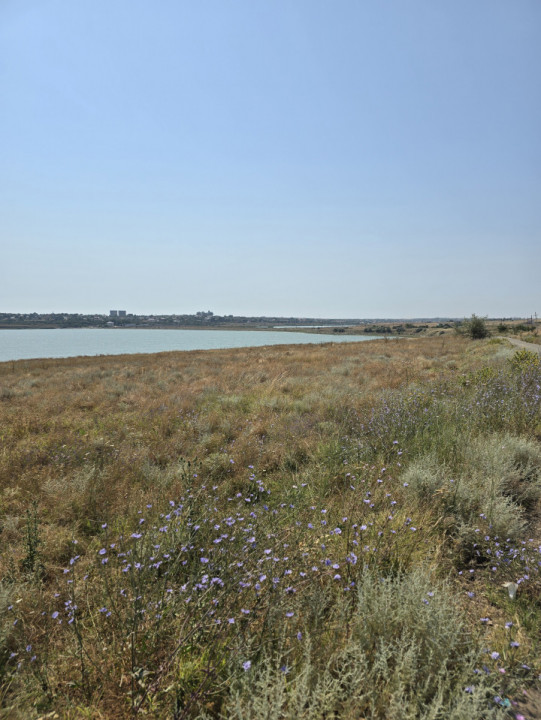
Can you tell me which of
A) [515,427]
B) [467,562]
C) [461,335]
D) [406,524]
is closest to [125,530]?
[406,524]

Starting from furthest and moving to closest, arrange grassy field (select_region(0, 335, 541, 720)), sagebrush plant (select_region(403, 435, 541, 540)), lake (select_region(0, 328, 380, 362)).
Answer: lake (select_region(0, 328, 380, 362))
sagebrush plant (select_region(403, 435, 541, 540))
grassy field (select_region(0, 335, 541, 720))

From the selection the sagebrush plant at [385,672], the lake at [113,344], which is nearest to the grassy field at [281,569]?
the sagebrush plant at [385,672]

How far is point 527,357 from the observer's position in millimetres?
9336

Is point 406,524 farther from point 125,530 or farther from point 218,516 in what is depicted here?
point 125,530

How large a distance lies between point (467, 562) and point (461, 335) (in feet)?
166

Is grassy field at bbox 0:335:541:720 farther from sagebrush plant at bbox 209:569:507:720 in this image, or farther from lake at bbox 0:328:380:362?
lake at bbox 0:328:380:362

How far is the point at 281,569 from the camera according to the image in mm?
2531

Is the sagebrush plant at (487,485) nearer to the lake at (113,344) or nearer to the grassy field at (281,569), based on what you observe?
the grassy field at (281,569)

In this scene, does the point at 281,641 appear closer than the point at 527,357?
Yes

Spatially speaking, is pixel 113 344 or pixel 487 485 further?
pixel 113 344

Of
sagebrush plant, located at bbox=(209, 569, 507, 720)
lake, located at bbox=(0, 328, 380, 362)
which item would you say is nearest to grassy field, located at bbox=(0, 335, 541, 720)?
sagebrush plant, located at bbox=(209, 569, 507, 720)

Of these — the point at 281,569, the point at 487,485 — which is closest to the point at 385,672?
the point at 281,569

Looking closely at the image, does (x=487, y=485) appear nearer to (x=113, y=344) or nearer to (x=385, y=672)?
(x=385, y=672)

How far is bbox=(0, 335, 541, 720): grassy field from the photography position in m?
1.74
